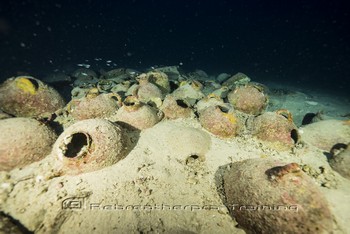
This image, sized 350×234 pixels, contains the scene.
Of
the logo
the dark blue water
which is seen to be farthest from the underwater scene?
the dark blue water

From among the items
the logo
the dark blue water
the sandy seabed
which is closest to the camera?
the sandy seabed

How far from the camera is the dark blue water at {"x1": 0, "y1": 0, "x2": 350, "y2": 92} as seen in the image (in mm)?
26406

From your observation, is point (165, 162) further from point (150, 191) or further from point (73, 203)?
point (73, 203)

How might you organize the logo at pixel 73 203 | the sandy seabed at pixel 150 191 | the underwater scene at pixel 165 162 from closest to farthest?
1. the underwater scene at pixel 165 162
2. the sandy seabed at pixel 150 191
3. the logo at pixel 73 203

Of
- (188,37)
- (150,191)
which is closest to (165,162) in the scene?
(150,191)

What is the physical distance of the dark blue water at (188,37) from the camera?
1040 inches

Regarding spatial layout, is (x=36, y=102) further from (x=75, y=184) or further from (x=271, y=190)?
(x=271, y=190)

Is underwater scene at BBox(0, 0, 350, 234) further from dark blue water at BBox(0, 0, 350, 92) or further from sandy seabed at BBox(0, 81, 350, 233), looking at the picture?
dark blue water at BBox(0, 0, 350, 92)

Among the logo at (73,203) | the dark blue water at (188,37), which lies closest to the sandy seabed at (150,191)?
the logo at (73,203)

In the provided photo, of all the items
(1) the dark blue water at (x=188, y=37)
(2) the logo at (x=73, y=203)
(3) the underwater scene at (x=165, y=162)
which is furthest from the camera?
(1) the dark blue water at (x=188, y=37)

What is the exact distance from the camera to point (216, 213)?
11.4 ft

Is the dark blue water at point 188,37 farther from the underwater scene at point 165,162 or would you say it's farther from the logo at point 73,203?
the logo at point 73,203

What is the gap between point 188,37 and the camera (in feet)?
289

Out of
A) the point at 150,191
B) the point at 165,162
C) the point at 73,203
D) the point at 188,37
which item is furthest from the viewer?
the point at 188,37
